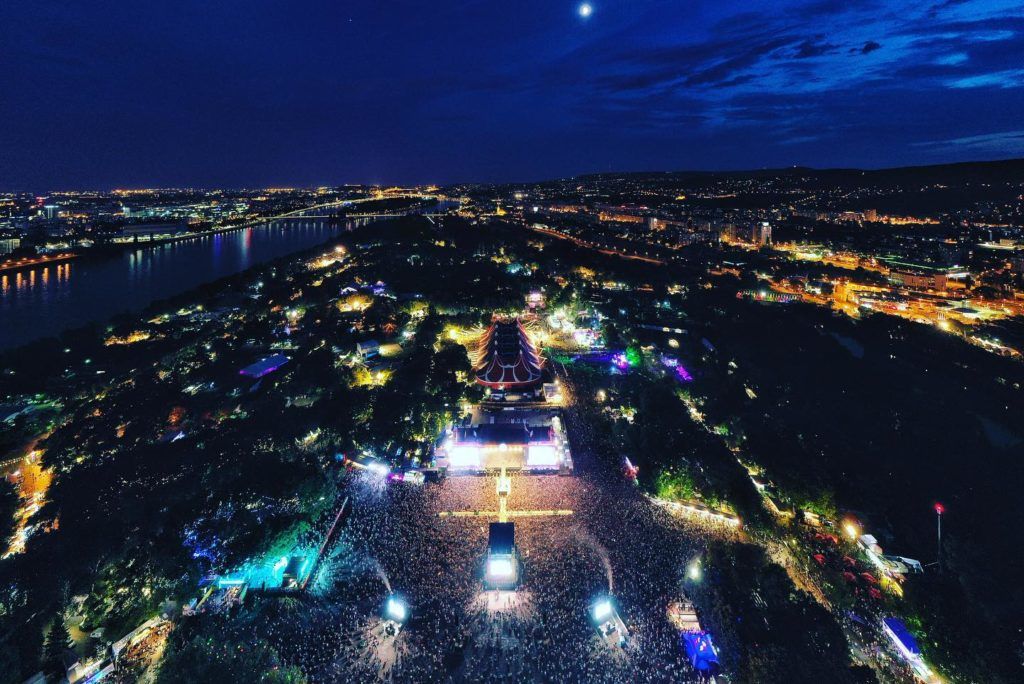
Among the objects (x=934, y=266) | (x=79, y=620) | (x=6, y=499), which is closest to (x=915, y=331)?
(x=934, y=266)

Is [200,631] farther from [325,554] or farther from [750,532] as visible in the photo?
[750,532]

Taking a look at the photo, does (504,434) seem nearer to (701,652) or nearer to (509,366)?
(509,366)

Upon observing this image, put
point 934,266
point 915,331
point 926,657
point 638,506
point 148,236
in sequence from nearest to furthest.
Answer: point 926,657, point 638,506, point 915,331, point 934,266, point 148,236

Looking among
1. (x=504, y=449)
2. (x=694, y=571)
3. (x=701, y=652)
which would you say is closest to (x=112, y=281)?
(x=504, y=449)

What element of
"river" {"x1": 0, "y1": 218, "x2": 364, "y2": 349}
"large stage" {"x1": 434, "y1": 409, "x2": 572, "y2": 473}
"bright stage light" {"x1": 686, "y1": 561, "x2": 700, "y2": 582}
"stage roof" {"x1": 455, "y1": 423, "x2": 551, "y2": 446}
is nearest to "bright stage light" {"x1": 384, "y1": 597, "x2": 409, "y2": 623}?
"large stage" {"x1": 434, "y1": 409, "x2": 572, "y2": 473}

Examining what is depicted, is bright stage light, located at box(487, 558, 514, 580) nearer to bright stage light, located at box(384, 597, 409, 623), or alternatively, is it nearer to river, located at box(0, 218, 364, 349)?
bright stage light, located at box(384, 597, 409, 623)

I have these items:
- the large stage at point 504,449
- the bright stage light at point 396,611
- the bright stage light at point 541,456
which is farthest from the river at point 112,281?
the bright stage light at point 541,456
